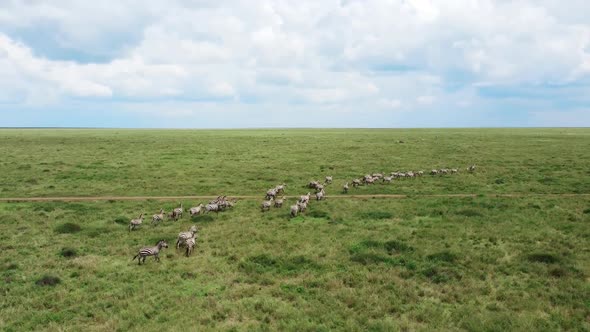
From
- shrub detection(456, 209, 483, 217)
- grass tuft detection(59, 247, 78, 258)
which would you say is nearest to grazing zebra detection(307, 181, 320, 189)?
shrub detection(456, 209, 483, 217)

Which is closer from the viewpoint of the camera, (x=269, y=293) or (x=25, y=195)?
(x=269, y=293)

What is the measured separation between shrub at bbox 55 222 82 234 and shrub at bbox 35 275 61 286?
633cm

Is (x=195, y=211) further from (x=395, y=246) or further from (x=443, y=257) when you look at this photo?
(x=443, y=257)

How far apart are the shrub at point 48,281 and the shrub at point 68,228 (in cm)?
633

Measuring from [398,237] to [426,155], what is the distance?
36.5 meters

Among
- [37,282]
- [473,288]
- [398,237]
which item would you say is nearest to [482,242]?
[398,237]

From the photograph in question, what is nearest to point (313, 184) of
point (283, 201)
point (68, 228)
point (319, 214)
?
point (283, 201)

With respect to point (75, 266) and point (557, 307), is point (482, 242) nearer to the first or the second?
point (557, 307)

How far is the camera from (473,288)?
13.8 meters

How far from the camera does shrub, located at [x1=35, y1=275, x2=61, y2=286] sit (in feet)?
46.9

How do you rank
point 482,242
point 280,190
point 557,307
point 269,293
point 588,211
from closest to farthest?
point 557,307 → point 269,293 → point 482,242 → point 588,211 → point 280,190

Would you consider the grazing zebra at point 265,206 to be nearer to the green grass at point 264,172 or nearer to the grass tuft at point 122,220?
the green grass at point 264,172

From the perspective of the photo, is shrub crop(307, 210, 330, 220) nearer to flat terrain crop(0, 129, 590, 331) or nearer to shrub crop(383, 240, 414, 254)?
flat terrain crop(0, 129, 590, 331)

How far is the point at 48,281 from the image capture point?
14.4 m
